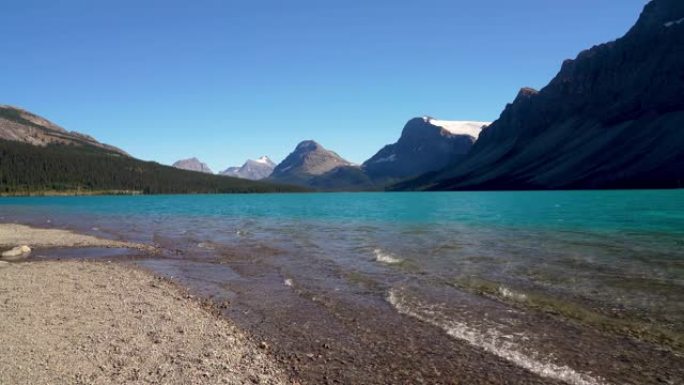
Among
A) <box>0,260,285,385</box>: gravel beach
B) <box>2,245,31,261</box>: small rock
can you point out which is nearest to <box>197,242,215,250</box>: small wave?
<box>2,245,31,261</box>: small rock

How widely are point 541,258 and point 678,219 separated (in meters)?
43.0

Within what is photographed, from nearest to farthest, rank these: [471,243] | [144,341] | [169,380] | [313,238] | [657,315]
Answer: [169,380] < [144,341] < [657,315] < [471,243] < [313,238]

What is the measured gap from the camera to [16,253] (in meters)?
37.7

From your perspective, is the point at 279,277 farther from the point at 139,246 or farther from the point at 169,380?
the point at 139,246

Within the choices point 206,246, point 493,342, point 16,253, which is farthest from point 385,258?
point 16,253

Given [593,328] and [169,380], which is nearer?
[169,380]

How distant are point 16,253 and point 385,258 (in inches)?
1125

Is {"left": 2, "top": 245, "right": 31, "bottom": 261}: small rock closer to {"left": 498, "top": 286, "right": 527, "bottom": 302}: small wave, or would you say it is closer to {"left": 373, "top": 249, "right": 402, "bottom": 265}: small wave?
{"left": 373, "top": 249, "right": 402, "bottom": 265}: small wave

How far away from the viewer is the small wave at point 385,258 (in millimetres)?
33469

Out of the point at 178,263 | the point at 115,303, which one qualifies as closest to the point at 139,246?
the point at 178,263

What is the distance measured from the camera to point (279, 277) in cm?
2838

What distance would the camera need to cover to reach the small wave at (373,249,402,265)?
33.5 m

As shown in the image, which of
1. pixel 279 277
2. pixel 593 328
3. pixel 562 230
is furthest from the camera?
pixel 562 230

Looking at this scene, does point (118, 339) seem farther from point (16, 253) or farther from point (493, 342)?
point (16, 253)
